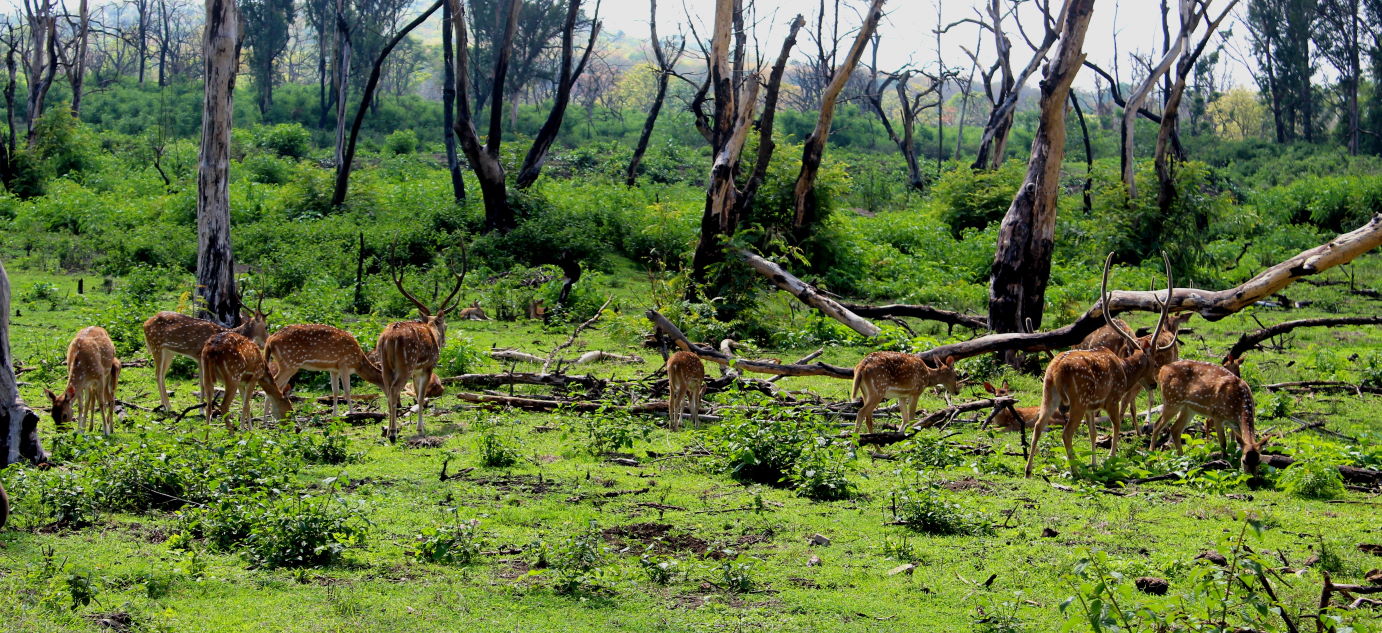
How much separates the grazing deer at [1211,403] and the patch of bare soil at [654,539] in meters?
4.45

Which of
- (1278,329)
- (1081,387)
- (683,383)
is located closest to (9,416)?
(683,383)

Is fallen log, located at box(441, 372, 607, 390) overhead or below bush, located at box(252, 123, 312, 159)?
below

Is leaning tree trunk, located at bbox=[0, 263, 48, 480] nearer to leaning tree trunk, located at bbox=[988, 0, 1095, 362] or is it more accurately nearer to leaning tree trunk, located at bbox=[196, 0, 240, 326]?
leaning tree trunk, located at bbox=[196, 0, 240, 326]

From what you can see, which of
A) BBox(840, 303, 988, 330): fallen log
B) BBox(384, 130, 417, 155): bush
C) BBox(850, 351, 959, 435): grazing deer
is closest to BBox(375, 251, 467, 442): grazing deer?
BBox(850, 351, 959, 435): grazing deer

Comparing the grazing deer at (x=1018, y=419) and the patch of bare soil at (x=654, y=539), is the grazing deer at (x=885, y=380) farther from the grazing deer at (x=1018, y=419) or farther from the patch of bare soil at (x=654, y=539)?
the patch of bare soil at (x=654, y=539)

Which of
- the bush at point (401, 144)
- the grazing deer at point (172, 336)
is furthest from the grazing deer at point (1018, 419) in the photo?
the bush at point (401, 144)

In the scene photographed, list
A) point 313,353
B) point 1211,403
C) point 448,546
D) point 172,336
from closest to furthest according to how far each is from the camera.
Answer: point 448,546 → point 1211,403 → point 313,353 → point 172,336

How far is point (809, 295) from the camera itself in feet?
60.6

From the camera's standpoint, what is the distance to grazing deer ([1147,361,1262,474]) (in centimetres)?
956

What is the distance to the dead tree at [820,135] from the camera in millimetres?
21391

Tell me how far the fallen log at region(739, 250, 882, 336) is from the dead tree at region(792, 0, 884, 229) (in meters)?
3.90

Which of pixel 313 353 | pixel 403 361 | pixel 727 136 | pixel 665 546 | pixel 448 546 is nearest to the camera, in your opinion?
pixel 448 546

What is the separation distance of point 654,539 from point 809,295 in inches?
421

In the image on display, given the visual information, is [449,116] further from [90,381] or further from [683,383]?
[90,381]
